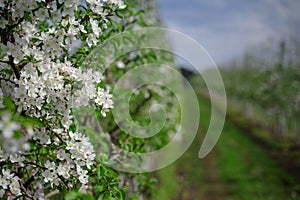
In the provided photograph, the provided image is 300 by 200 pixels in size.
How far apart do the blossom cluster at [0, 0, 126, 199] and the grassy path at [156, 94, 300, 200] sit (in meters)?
4.06

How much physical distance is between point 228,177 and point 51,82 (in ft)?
24.7

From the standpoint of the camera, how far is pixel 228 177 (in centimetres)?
861

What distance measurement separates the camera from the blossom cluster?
5.20ft

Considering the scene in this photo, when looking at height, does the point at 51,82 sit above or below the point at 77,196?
above

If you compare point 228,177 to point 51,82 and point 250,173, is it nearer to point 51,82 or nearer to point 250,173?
point 250,173

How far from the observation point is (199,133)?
15086 mm

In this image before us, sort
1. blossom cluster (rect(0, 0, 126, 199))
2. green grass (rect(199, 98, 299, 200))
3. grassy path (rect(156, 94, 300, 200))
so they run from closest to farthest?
blossom cluster (rect(0, 0, 126, 199)) < grassy path (rect(156, 94, 300, 200)) < green grass (rect(199, 98, 299, 200))

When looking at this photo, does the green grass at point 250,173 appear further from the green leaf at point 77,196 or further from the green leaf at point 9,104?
the green leaf at point 9,104

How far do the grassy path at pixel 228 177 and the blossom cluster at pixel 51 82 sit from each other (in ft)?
13.3

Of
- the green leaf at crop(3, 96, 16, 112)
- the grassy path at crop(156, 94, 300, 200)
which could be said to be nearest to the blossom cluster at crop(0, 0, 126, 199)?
the green leaf at crop(3, 96, 16, 112)

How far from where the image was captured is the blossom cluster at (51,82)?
5.20 feet

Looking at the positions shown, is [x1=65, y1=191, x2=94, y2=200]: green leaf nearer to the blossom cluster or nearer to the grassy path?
the blossom cluster

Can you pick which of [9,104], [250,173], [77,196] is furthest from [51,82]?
[250,173]

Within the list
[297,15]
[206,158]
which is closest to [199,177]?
[206,158]
